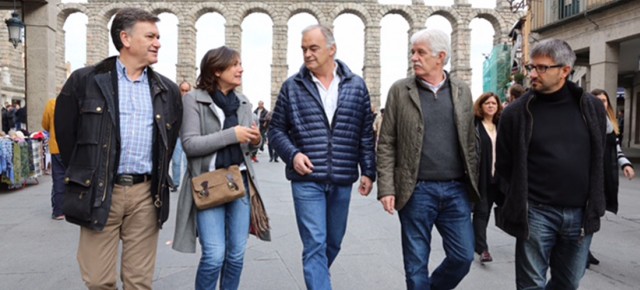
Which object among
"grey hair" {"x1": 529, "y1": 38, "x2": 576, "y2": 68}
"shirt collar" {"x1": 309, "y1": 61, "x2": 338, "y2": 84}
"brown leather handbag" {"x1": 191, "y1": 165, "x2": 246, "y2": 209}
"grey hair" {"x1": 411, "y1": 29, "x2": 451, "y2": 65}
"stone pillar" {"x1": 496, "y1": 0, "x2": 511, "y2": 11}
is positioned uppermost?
"stone pillar" {"x1": 496, "y1": 0, "x2": 511, "y2": 11}

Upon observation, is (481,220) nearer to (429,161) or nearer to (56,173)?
(429,161)

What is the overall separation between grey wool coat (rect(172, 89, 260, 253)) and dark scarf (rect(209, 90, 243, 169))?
6cm

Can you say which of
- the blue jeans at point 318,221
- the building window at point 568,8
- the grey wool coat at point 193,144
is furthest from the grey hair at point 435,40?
the building window at point 568,8

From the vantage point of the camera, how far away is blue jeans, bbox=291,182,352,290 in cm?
330

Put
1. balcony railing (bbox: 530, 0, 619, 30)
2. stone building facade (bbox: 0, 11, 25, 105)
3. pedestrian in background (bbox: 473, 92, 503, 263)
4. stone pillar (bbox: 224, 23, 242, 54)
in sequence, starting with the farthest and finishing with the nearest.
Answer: stone pillar (bbox: 224, 23, 242, 54) < stone building facade (bbox: 0, 11, 25, 105) < balcony railing (bbox: 530, 0, 619, 30) < pedestrian in background (bbox: 473, 92, 503, 263)

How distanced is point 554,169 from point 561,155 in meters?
0.09

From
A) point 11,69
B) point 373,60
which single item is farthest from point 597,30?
point 11,69

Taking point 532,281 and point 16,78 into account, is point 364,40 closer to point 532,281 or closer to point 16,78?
point 16,78

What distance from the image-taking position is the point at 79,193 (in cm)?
266

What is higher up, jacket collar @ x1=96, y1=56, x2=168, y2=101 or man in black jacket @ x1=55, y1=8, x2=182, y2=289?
jacket collar @ x1=96, y1=56, x2=168, y2=101

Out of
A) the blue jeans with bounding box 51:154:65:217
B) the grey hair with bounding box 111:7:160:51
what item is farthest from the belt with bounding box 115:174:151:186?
the blue jeans with bounding box 51:154:65:217

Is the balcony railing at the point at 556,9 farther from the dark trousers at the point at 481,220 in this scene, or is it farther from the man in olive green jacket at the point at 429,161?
the man in olive green jacket at the point at 429,161

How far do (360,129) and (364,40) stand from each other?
105ft

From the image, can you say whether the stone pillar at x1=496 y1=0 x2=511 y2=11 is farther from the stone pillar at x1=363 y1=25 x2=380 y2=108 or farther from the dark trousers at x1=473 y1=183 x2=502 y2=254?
the dark trousers at x1=473 y1=183 x2=502 y2=254
